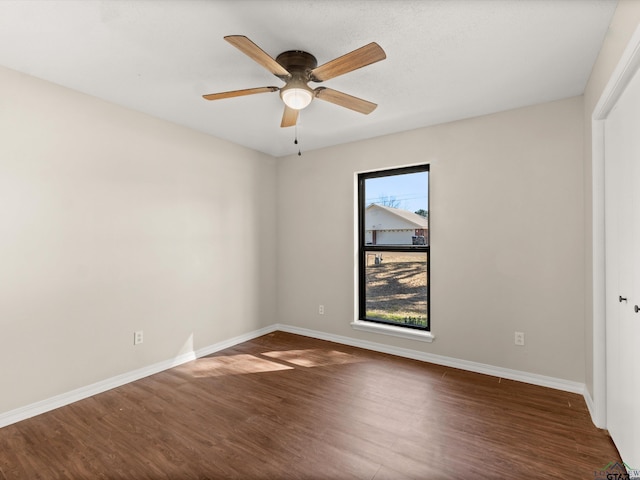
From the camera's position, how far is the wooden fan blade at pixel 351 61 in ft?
5.31

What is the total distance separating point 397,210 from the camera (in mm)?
3729

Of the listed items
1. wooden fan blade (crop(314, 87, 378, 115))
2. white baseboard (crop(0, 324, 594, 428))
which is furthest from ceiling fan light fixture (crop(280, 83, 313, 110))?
white baseboard (crop(0, 324, 594, 428))

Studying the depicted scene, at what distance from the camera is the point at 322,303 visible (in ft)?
13.6

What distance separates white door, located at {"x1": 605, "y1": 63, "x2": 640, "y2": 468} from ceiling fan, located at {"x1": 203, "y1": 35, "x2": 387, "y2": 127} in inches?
53.8

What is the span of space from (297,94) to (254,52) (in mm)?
427

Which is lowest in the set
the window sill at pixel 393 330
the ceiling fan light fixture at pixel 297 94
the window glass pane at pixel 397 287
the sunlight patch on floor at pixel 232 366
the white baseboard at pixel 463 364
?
the sunlight patch on floor at pixel 232 366

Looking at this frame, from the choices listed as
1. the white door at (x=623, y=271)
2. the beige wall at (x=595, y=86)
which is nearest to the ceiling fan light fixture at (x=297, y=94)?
the beige wall at (x=595, y=86)

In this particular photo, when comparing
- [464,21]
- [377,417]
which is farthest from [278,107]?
[377,417]

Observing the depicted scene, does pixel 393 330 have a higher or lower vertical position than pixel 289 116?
lower

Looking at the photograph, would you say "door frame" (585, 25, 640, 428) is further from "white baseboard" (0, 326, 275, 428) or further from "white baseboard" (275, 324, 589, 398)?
"white baseboard" (0, 326, 275, 428)

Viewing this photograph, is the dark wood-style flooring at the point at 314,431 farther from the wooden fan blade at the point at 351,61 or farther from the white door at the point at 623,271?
the wooden fan blade at the point at 351,61

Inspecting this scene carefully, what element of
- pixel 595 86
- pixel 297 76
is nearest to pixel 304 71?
pixel 297 76

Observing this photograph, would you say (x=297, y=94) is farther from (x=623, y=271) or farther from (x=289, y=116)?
(x=623, y=271)

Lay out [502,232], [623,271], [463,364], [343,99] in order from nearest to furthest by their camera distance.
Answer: [623,271], [343,99], [502,232], [463,364]
